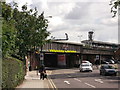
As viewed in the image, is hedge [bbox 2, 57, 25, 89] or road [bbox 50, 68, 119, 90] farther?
road [bbox 50, 68, 119, 90]

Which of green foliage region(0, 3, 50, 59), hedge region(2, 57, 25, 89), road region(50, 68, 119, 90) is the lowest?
road region(50, 68, 119, 90)

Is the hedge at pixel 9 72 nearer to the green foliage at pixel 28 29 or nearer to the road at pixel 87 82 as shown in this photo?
the road at pixel 87 82

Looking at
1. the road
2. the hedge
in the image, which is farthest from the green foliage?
the hedge

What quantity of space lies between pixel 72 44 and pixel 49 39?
144 feet

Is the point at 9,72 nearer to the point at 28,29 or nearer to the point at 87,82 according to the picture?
the point at 87,82

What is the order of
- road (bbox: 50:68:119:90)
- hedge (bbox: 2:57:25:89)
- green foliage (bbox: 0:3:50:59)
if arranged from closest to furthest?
hedge (bbox: 2:57:25:89) → road (bbox: 50:68:119:90) → green foliage (bbox: 0:3:50:59)

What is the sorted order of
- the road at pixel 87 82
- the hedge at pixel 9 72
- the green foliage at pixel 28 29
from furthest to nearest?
the green foliage at pixel 28 29, the road at pixel 87 82, the hedge at pixel 9 72

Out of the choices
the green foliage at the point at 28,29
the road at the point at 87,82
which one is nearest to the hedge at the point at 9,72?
the road at the point at 87,82

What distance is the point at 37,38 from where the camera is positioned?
122ft

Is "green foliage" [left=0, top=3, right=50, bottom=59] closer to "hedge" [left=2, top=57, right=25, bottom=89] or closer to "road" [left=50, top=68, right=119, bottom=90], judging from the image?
"road" [left=50, top=68, right=119, bottom=90]

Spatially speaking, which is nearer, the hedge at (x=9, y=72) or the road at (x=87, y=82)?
the hedge at (x=9, y=72)

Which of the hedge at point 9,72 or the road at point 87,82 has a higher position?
the hedge at point 9,72

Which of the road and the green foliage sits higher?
the green foliage

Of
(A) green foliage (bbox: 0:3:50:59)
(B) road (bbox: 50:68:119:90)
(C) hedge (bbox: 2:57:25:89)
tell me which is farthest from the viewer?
(A) green foliage (bbox: 0:3:50:59)
